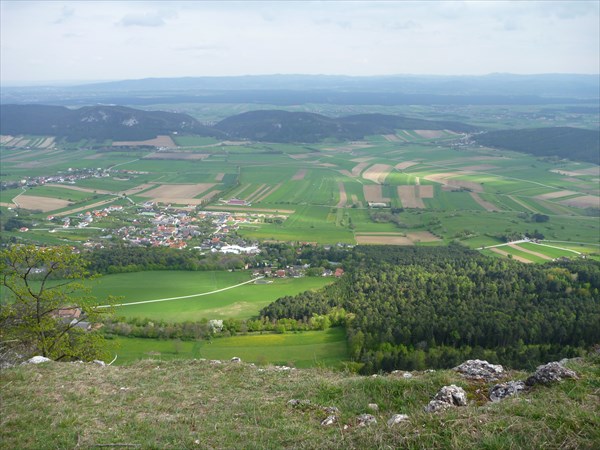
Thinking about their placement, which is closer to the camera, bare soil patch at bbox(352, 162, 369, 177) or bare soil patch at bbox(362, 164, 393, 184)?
bare soil patch at bbox(362, 164, 393, 184)

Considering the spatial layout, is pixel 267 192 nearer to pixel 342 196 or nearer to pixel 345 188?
pixel 342 196

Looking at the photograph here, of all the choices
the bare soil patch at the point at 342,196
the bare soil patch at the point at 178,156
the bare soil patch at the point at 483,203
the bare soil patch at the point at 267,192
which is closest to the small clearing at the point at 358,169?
the bare soil patch at the point at 342,196

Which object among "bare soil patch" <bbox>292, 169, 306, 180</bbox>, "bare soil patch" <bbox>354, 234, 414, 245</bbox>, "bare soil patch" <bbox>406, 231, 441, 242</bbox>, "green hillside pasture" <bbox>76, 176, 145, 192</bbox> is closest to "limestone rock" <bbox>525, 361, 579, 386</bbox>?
"bare soil patch" <bbox>354, 234, 414, 245</bbox>

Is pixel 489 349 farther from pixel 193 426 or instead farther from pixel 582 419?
pixel 193 426

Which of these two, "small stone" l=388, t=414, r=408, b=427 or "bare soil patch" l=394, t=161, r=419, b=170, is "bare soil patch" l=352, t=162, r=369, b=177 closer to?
"bare soil patch" l=394, t=161, r=419, b=170

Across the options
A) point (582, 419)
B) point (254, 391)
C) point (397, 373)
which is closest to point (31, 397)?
point (254, 391)
